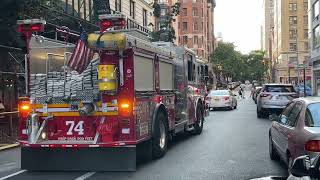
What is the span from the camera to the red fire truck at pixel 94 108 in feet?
31.5

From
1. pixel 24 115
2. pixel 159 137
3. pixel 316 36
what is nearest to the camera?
pixel 24 115

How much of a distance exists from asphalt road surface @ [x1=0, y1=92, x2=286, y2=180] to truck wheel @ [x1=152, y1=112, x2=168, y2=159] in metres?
0.19

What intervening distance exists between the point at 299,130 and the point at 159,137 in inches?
162

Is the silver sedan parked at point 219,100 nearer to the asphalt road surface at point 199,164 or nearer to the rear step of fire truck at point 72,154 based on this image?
the asphalt road surface at point 199,164

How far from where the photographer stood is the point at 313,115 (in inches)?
311

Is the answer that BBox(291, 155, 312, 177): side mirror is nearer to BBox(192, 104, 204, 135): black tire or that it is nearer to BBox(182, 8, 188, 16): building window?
BBox(192, 104, 204, 135): black tire

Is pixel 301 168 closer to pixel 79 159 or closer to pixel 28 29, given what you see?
pixel 79 159

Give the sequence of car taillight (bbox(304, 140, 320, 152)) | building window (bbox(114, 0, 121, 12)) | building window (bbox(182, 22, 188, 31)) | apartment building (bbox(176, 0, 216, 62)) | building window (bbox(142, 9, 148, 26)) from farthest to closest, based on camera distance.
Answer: building window (bbox(182, 22, 188, 31)), apartment building (bbox(176, 0, 216, 62)), building window (bbox(142, 9, 148, 26)), building window (bbox(114, 0, 121, 12)), car taillight (bbox(304, 140, 320, 152))

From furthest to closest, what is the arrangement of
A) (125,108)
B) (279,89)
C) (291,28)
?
(291,28)
(279,89)
(125,108)

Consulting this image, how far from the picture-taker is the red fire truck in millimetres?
9602

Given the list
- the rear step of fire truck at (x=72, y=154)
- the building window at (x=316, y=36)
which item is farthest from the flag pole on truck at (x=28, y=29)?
the building window at (x=316, y=36)

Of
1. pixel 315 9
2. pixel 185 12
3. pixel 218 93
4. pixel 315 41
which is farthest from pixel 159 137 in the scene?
pixel 185 12

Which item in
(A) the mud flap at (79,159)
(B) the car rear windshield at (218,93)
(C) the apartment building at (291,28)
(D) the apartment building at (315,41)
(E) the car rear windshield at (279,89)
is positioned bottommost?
(A) the mud flap at (79,159)

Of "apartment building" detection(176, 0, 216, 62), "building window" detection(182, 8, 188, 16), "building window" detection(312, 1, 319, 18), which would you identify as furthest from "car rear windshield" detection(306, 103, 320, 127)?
"building window" detection(182, 8, 188, 16)
